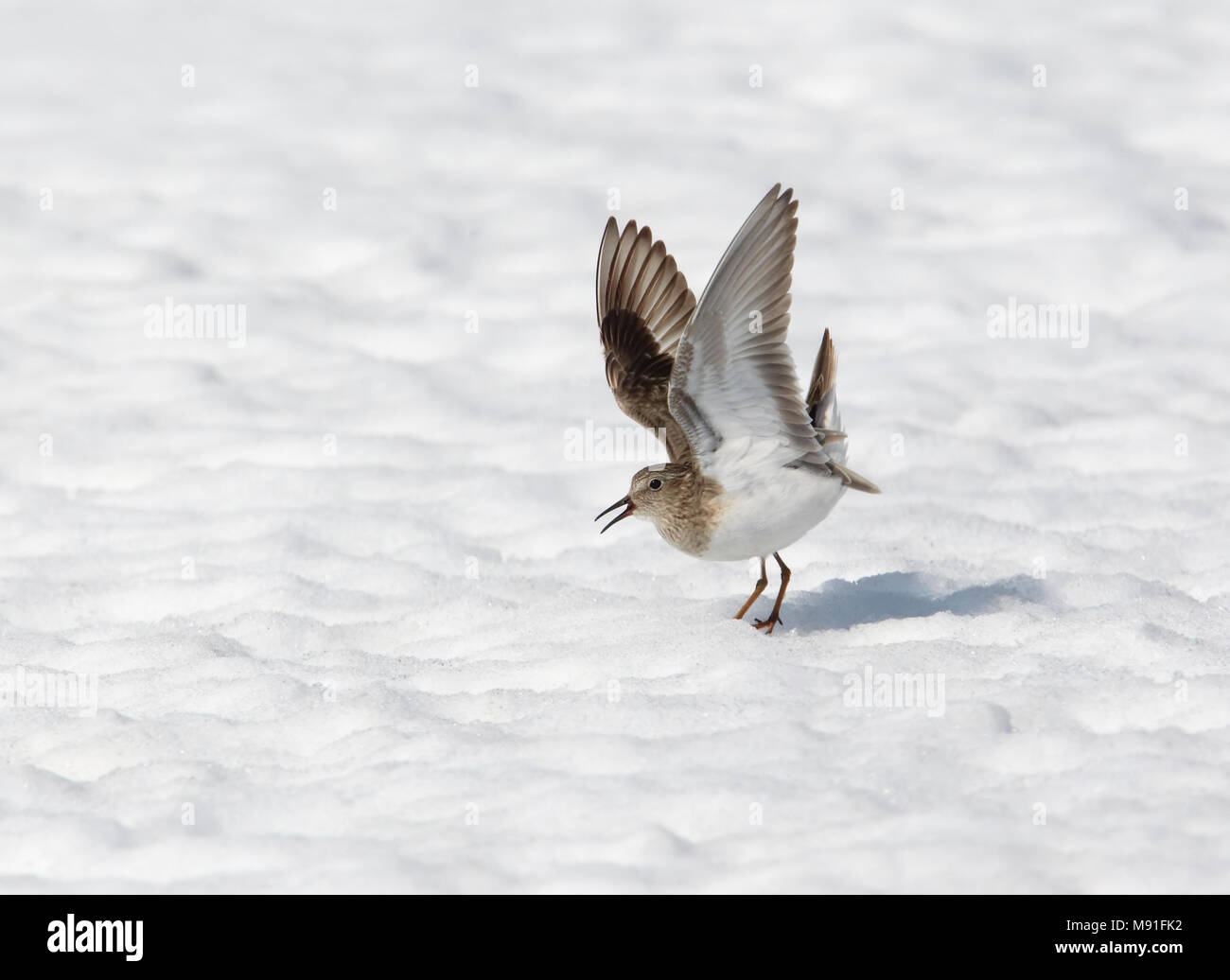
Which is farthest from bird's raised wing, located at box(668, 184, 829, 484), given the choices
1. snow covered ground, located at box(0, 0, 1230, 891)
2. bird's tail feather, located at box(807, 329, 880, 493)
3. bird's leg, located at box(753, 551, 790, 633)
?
snow covered ground, located at box(0, 0, 1230, 891)

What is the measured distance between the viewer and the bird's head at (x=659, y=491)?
5.31m

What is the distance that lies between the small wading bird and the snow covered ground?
0.52 m

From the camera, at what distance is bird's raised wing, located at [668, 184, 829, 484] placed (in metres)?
4.66

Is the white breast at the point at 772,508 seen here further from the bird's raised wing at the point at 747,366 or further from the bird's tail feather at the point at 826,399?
the bird's tail feather at the point at 826,399

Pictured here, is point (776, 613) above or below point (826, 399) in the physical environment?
below

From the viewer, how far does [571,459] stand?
7.73 meters

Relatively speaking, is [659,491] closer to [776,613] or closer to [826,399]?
[776,613]

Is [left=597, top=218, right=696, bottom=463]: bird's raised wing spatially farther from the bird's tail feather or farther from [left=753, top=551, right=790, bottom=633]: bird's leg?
[left=753, top=551, right=790, bottom=633]: bird's leg

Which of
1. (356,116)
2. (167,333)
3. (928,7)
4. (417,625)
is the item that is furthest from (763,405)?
(928,7)

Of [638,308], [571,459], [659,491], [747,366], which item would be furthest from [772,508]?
[571,459]

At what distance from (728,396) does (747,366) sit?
0.14 m

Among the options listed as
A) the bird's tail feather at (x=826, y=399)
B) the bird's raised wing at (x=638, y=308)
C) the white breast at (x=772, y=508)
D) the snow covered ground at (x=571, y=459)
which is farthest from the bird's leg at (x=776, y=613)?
the bird's raised wing at (x=638, y=308)

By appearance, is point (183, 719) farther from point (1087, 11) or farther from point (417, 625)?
point (1087, 11)

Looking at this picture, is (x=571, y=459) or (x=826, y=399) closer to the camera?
(x=826, y=399)
